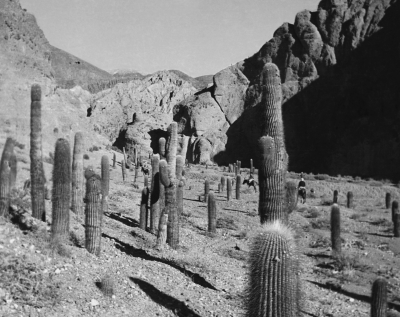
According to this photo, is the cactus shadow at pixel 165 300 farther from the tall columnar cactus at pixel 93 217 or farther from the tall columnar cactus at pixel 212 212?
the tall columnar cactus at pixel 212 212

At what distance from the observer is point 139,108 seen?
76.7 meters

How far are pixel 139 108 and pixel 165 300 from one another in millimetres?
69042

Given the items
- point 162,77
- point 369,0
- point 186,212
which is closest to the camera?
point 186,212

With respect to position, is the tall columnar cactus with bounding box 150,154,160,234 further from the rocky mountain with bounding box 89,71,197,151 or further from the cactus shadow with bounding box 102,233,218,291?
the rocky mountain with bounding box 89,71,197,151

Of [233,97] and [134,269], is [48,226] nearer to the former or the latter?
[134,269]

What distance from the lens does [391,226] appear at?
20.9 metres

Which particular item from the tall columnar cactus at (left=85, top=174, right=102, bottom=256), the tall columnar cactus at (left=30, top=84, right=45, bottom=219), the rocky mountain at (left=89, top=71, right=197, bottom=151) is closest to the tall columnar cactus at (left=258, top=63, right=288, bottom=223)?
the tall columnar cactus at (left=85, top=174, right=102, bottom=256)

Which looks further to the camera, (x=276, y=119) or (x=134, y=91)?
(x=134, y=91)

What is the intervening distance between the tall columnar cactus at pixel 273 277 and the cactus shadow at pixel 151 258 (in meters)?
4.87

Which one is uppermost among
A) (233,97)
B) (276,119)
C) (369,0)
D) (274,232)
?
(369,0)

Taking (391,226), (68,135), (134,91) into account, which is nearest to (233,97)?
(134,91)

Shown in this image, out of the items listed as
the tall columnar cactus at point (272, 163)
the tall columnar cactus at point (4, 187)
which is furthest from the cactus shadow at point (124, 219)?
the tall columnar cactus at point (272, 163)

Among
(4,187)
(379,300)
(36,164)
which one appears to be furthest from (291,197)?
(4,187)

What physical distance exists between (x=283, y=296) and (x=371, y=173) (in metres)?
44.3
